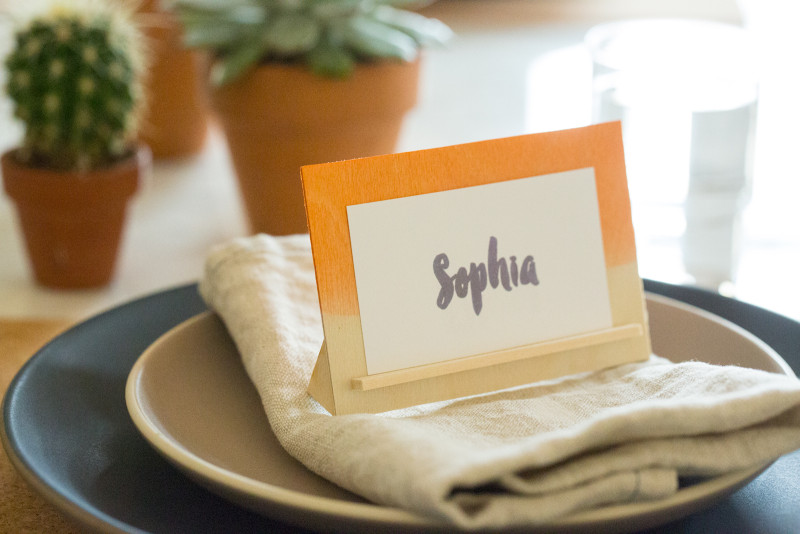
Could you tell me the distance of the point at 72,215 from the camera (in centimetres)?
104

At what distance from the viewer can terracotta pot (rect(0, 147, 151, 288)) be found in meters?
1.03

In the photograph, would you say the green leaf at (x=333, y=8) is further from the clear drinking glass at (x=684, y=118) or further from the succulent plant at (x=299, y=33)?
the clear drinking glass at (x=684, y=118)

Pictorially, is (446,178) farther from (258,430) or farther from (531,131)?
(531,131)

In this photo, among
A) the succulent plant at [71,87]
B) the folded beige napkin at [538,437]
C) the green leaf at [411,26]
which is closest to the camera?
the folded beige napkin at [538,437]

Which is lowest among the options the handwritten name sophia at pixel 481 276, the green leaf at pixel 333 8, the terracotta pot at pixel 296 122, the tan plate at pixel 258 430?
the tan plate at pixel 258 430

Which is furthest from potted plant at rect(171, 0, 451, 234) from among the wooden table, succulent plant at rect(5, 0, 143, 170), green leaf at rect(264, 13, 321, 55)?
the wooden table

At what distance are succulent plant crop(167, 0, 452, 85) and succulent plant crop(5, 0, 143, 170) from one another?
0.11 metres

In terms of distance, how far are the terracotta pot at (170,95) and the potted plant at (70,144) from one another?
43 centimetres

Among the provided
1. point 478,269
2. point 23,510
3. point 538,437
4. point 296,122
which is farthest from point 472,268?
point 296,122

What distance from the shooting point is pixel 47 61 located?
1.05 metres

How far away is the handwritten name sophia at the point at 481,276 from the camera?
438mm

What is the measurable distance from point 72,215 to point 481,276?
0.75 metres

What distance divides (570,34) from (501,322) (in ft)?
7.04

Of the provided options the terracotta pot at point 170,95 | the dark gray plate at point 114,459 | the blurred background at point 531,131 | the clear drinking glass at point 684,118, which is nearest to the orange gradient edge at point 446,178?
the dark gray plate at point 114,459
